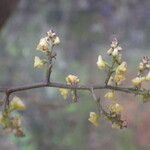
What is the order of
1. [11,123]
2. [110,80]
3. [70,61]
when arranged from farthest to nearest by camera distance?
[70,61] → [110,80] → [11,123]

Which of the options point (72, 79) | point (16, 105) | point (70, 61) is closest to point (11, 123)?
point (16, 105)

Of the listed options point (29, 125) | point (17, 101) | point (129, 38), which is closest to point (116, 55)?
point (17, 101)

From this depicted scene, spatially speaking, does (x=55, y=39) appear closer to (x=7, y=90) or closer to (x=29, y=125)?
(x=7, y=90)

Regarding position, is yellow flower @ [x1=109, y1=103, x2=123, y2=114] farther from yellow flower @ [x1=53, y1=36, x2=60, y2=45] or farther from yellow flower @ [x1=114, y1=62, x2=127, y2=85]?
yellow flower @ [x1=53, y1=36, x2=60, y2=45]

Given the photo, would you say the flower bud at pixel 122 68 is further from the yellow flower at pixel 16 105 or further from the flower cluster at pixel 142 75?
the yellow flower at pixel 16 105

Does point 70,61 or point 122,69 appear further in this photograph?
point 70,61

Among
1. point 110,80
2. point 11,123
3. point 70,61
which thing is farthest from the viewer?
point 70,61

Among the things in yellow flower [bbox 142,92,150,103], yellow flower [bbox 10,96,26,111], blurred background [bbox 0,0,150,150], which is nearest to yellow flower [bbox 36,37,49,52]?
yellow flower [bbox 10,96,26,111]

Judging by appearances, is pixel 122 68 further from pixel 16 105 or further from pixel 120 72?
pixel 16 105
